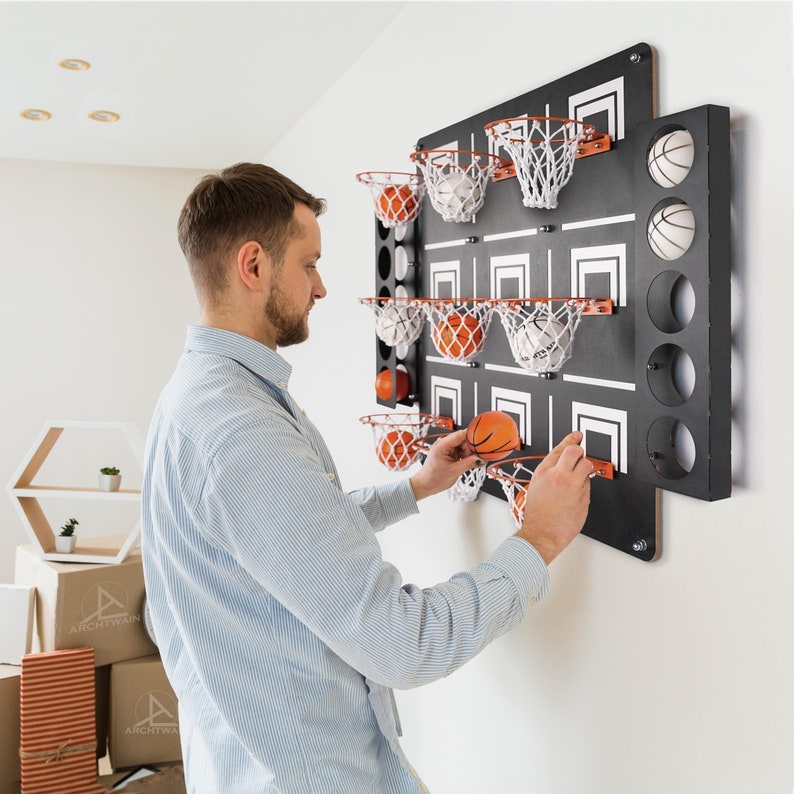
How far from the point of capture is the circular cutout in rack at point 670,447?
3.13 ft

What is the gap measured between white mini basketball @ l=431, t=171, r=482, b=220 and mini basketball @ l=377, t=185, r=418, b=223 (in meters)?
0.24

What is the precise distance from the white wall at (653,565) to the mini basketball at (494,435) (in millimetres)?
159

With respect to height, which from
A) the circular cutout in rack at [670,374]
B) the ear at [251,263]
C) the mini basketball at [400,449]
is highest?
the ear at [251,263]

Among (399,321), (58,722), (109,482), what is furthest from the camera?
(109,482)

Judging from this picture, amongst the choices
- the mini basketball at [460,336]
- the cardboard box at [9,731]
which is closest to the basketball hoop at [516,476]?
the mini basketball at [460,336]

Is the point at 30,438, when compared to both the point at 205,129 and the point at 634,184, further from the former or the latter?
the point at 634,184

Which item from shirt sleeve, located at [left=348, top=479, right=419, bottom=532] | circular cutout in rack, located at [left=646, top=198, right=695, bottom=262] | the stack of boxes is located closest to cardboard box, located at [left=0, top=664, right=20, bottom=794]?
the stack of boxes

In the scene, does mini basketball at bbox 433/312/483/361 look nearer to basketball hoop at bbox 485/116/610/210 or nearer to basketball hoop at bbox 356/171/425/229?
basketball hoop at bbox 485/116/610/210

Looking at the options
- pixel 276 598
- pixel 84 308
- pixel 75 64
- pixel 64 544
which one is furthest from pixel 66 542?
pixel 84 308

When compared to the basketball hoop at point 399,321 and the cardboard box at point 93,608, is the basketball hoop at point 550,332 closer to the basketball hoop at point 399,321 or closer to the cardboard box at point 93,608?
the basketball hoop at point 399,321

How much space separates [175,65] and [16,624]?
5.23 ft

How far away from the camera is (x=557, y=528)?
3.34ft

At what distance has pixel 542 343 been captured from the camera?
44.1 inches

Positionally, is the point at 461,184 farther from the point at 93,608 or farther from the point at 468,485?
the point at 93,608
